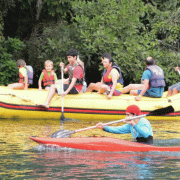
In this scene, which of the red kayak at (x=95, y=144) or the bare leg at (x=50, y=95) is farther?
the bare leg at (x=50, y=95)

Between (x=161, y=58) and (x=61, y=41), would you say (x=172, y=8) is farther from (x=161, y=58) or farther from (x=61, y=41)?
(x=61, y=41)

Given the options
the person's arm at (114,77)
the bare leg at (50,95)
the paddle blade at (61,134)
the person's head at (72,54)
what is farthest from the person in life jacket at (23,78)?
the paddle blade at (61,134)

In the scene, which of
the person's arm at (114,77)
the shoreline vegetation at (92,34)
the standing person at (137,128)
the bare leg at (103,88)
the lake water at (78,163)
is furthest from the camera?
the shoreline vegetation at (92,34)

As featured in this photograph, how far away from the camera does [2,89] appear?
34.0 ft

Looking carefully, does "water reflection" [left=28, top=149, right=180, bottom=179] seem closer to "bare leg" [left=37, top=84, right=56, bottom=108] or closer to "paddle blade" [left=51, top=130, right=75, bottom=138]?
"paddle blade" [left=51, top=130, right=75, bottom=138]

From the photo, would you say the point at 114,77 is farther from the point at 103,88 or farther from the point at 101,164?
the point at 101,164

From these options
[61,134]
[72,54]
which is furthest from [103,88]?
[61,134]

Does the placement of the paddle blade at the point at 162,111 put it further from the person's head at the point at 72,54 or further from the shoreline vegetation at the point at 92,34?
the shoreline vegetation at the point at 92,34

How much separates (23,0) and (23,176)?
9927 mm

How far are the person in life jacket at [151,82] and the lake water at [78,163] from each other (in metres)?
2.63

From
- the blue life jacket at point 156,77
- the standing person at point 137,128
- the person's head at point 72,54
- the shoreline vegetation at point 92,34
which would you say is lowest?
the standing person at point 137,128

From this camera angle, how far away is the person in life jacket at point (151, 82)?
10219mm

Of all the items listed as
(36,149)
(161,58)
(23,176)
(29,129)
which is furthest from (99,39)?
(23,176)

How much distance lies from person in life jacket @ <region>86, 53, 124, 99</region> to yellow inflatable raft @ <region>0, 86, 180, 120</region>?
164 millimetres
